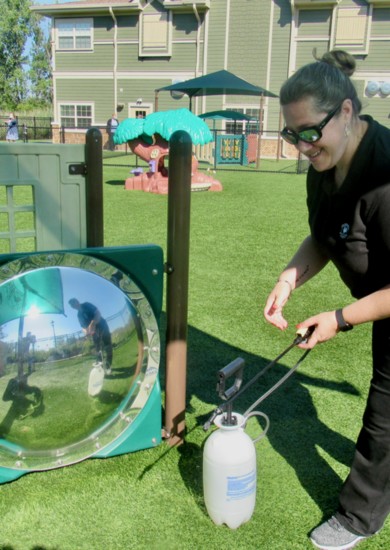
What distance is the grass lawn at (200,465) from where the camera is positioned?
1.92 metres

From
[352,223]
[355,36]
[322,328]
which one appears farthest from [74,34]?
[322,328]

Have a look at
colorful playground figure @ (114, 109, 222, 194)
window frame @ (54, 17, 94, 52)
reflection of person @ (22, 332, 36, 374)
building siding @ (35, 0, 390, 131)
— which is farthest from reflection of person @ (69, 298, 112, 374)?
window frame @ (54, 17, 94, 52)

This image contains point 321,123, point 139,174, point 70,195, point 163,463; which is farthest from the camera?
point 139,174

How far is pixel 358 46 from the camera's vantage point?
23.0 meters

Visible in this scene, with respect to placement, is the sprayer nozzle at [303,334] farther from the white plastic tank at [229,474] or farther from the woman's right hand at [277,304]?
the white plastic tank at [229,474]

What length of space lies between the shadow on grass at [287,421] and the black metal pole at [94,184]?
0.99 m

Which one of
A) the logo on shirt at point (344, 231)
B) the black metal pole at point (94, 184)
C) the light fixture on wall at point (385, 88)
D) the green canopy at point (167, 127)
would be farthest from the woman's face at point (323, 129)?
the light fixture on wall at point (385, 88)

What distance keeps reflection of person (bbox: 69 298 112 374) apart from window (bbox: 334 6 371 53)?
23834 millimetres

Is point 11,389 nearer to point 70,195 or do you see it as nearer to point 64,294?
point 64,294

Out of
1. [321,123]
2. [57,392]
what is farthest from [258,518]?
[321,123]

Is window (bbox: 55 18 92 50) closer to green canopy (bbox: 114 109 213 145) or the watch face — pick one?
green canopy (bbox: 114 109 213 145)

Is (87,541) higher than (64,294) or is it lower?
lower

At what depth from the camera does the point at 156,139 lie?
465 inches

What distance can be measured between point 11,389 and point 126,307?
1.56ft
